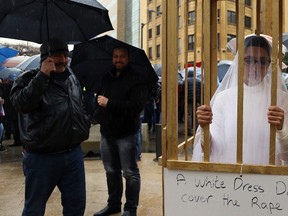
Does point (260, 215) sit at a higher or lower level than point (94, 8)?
lower

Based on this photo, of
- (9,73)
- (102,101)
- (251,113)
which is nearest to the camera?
(251,113)

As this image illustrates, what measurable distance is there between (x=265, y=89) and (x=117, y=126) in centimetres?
176

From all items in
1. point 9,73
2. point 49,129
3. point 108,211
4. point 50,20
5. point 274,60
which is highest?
point 9,73

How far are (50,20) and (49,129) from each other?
114 cm

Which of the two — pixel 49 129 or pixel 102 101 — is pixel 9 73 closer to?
pixel 102 101

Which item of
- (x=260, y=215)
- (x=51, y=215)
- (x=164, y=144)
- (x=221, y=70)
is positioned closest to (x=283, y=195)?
(x=260, y=215)

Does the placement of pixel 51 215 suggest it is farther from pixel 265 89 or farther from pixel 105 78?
pixel 265 89

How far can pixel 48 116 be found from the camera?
8.96 feet

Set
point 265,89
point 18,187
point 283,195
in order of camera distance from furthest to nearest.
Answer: point 18,187 < point 265,89 < point 283,195

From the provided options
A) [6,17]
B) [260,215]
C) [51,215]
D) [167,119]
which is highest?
[6,17]

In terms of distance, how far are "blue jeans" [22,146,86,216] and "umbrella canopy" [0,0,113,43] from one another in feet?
3.37

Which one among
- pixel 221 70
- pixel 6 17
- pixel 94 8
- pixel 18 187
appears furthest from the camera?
pixel 221 70

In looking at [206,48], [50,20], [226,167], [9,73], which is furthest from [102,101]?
[9,73]

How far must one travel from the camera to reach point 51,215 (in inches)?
163
